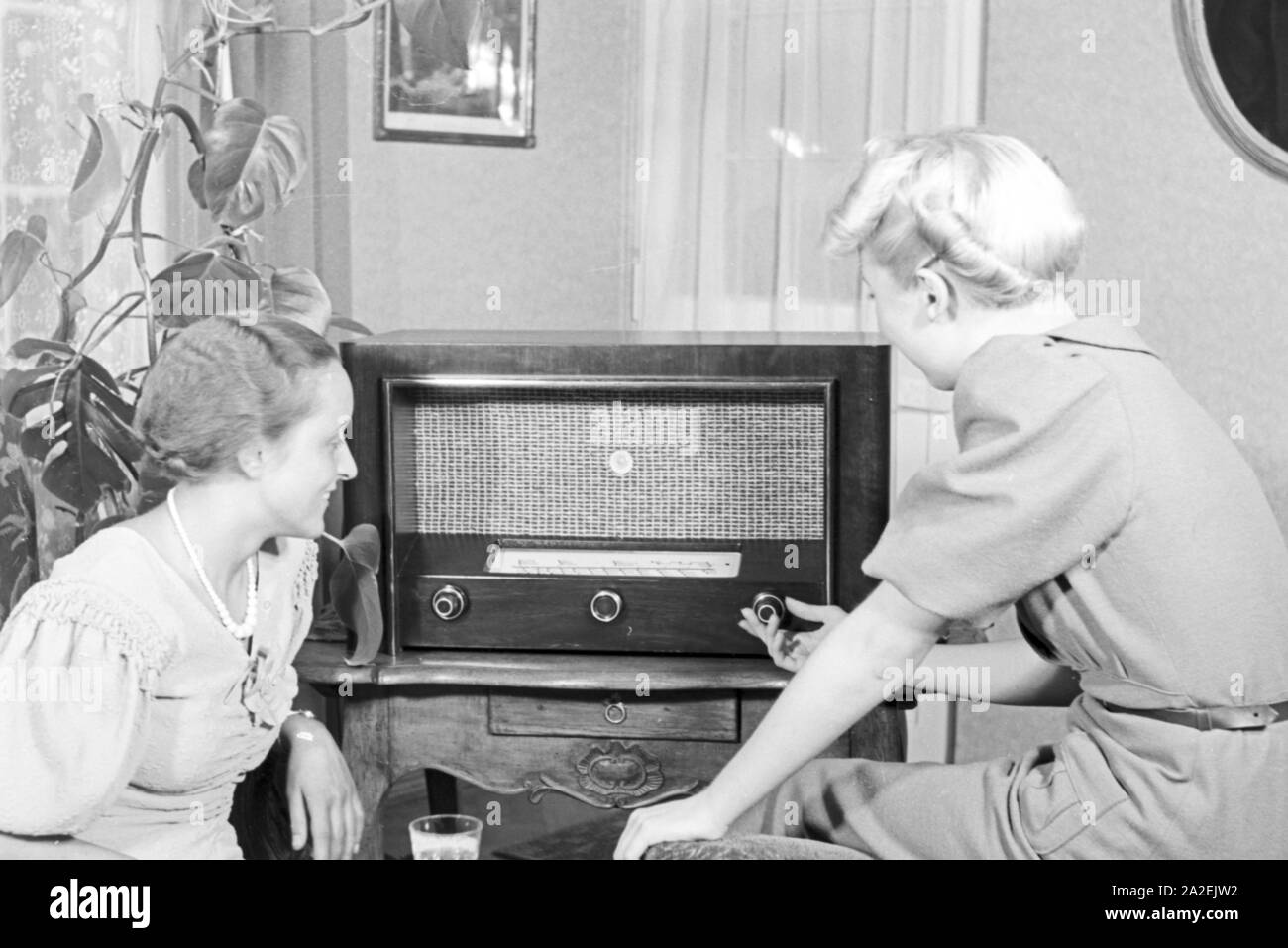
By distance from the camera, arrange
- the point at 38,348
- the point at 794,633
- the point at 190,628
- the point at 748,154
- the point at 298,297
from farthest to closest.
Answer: the point at 748,154
the point at 298,297
the point at 38,348
the point at 794,633
the point at 190,628

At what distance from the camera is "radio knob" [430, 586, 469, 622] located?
1477mm

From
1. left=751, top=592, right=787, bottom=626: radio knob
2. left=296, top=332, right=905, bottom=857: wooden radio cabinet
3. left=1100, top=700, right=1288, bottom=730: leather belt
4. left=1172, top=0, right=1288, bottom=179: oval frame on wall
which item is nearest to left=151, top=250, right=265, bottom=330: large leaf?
left=296, top=332, right=905, bottom=857: wooden radio cabinet

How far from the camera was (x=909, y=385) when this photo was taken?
2.25m

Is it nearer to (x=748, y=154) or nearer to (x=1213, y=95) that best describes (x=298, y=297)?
(x=748, y=154)

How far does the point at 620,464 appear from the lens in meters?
1.46

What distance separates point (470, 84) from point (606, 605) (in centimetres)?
120

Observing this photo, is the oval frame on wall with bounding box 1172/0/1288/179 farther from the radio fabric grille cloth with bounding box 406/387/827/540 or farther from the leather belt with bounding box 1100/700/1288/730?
the leather belt with bounding box 1100/700/1288/730

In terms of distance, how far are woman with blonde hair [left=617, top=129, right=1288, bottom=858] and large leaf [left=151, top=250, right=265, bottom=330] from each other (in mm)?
704

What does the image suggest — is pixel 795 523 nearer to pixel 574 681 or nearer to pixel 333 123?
pixel 574 681

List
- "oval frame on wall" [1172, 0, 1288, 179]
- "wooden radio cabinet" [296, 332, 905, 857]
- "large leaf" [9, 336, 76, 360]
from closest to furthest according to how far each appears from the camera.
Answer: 1. "wooden radio cabinet" [296, 332, 905, 857]
2. "large leaf" [9, 336, 76, 360]
3. "oval frame on wall" [1172, 0, 1288, 179]

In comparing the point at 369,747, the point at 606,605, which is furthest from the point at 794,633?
the point at 369,747

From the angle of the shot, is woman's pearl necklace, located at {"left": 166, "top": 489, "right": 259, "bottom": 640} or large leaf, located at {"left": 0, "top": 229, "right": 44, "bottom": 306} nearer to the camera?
woman's pearl necklace, located at {"left": 166, "top": 489, "right": 259, "bottom": 640}

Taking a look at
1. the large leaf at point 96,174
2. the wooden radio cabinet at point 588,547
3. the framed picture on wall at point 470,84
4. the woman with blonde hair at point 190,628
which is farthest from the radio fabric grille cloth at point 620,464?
the framed picture on wall at point 470,84
